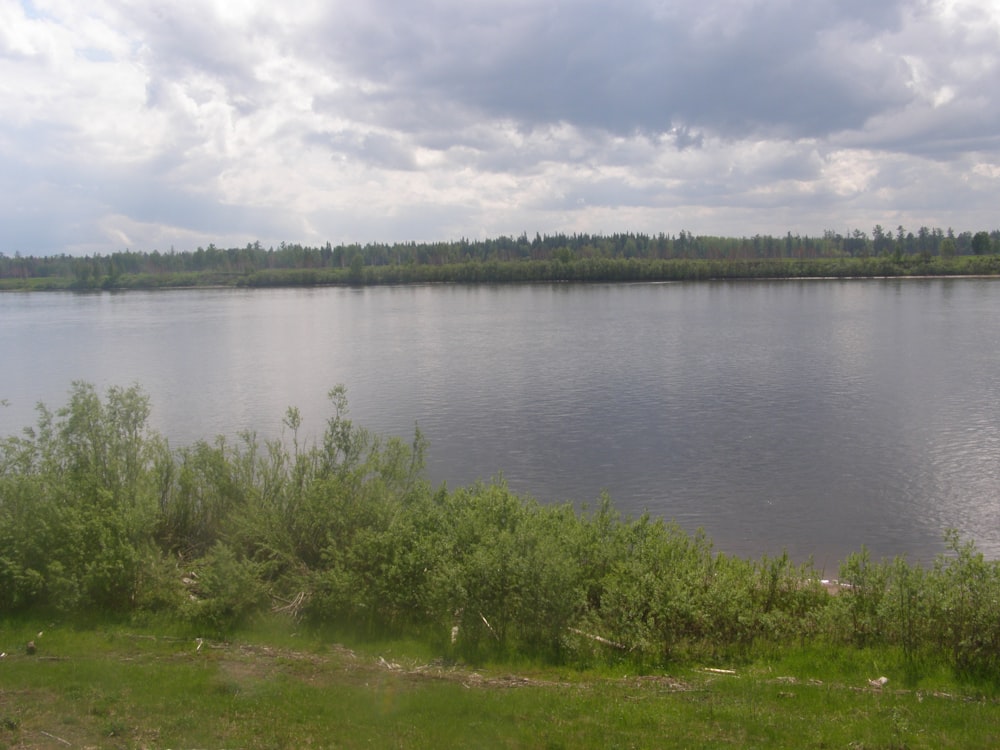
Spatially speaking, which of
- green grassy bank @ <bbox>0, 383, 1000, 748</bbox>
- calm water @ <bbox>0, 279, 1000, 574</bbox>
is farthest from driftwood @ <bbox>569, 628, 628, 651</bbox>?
calm water @ <bbox>0, 279, 1000, 574</bbox>

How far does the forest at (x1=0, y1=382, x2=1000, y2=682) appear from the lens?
32.9ft

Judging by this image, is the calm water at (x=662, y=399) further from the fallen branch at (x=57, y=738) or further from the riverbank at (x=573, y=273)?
the riverbank at (x=573, y=273)

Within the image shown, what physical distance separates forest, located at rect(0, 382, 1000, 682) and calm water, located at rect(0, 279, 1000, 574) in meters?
6.71

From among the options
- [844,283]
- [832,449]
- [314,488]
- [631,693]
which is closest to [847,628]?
[631,693]

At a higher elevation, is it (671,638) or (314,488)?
(314,488)

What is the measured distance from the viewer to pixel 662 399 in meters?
31.9

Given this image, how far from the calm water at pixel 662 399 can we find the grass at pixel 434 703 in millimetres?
8894

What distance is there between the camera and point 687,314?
69.5 m

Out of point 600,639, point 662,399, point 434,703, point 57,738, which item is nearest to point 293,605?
point 434,703

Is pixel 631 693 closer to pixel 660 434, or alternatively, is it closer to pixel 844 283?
pixel 660 434

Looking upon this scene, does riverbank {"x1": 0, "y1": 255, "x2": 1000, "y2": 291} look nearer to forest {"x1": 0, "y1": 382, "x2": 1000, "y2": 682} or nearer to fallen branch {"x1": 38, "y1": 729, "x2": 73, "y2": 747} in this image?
forest {"x1": 0, "y1": 382, "x2": 1000, "y2": 682}

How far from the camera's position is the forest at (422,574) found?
32.9 feet

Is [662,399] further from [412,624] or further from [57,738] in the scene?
[57,738]

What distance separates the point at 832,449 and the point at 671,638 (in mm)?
16354
